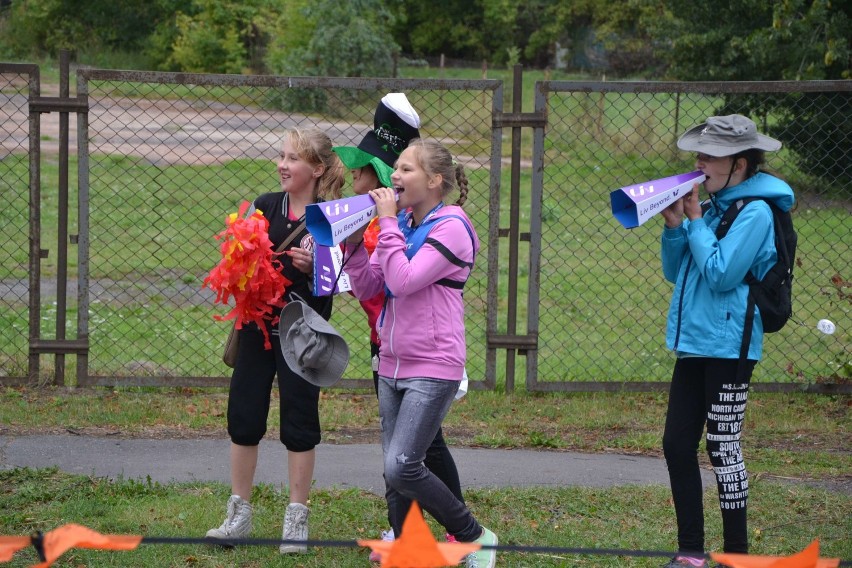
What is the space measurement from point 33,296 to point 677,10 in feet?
51.0

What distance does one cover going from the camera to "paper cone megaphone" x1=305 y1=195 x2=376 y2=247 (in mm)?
3629

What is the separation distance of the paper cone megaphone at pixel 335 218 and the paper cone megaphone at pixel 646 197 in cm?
97

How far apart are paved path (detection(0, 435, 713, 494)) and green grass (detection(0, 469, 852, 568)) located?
0.69 feet

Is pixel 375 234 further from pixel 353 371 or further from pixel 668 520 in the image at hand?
pixel 353 371

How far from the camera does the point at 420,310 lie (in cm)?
385

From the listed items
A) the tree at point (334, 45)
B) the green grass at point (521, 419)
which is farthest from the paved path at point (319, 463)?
the tree at point (334, 45)

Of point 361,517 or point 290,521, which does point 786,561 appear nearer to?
point 290,521

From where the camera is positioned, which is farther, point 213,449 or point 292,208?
point 213,449

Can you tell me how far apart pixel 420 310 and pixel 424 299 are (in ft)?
Answer: 0.15

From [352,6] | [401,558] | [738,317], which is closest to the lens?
[401,558]

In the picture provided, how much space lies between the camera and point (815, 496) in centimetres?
521

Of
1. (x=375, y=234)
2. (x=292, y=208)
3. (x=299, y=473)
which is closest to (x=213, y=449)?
(x=299, y=473)

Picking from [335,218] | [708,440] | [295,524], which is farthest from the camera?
[295,524]

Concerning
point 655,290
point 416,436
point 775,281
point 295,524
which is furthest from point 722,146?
point 655,290
